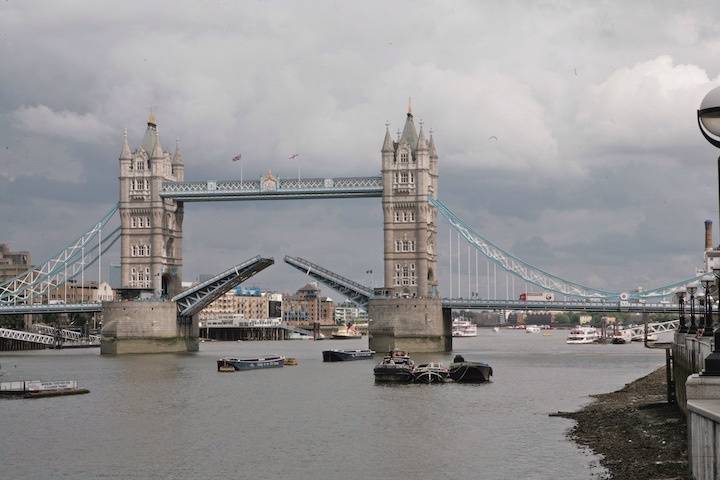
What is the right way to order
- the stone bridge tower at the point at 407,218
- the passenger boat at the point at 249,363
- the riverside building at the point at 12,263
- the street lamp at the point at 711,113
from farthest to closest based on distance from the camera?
the riverside building at the point at 12,263 → the stone bridge tower at the point at 407,218 → the passenger boat at the point at 249,363 → the street lamp at the point at 711,113

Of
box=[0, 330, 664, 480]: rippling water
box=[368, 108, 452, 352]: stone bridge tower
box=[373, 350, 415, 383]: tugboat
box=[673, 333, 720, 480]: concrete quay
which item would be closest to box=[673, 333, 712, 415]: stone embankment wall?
box=[0, 330, 664, 480]: rippling water

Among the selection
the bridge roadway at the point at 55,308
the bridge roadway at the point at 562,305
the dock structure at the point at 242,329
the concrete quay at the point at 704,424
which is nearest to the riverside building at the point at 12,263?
the dock structure at the point at 242,329

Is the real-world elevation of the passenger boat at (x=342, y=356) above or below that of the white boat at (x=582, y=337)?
above

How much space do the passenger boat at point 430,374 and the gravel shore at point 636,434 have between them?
12648 millimetres

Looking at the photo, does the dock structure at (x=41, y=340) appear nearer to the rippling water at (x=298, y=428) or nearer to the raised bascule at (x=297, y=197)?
the raised bascule at (x=297, y=197)

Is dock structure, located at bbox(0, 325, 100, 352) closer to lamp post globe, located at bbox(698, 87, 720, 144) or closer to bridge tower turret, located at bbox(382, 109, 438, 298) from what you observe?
bridge tower turret, located at bbox(382, 109, 438, 298)

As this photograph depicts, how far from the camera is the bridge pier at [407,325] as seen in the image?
309ft

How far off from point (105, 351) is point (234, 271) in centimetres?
1226

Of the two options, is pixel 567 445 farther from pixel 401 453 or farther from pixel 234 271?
pixel 234 271

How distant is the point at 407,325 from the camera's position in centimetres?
9456

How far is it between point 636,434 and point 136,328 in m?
70.2

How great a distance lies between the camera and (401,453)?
34.0 meters

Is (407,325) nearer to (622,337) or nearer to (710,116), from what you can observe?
(622,337)

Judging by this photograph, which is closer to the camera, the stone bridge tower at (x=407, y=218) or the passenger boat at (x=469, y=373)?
the passenger boat at (x=469, y=373)
